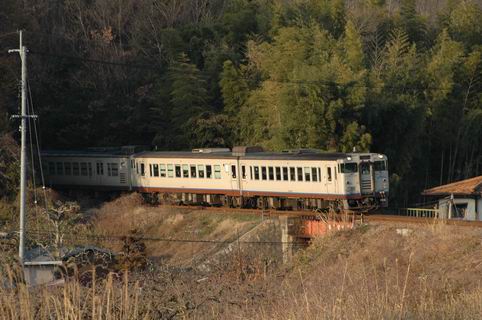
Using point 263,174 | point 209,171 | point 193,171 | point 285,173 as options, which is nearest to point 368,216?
point 285,173

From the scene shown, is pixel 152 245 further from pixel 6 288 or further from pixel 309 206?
pixel 6 288

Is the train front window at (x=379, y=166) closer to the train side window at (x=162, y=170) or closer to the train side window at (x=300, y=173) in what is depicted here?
the train side window at (x=300, y=173)

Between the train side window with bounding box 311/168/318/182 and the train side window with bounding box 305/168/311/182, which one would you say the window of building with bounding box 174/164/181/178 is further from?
the train side window with bounding box 311/168/318/182

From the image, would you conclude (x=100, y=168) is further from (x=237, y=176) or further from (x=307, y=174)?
(x=307, y=174)

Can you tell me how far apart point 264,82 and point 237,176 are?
7.79m

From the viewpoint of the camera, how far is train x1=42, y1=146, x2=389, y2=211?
21453mm

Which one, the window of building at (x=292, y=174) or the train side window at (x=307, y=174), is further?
the window of building at (x=292, y=174)

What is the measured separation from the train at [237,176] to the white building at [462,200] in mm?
1467

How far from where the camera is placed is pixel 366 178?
21.6 m

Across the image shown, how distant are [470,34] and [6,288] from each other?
103ft

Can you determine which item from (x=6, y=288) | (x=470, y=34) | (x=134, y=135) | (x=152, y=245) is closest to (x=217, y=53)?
(x=134, y=135)

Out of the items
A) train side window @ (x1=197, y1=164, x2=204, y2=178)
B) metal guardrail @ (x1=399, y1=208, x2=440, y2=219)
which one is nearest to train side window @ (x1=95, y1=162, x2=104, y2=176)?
train side window @ (x1=197, y1=164, x2=204, y2=178)

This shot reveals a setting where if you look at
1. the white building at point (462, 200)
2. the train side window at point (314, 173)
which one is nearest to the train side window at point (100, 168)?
the train side window at point (314, 173)

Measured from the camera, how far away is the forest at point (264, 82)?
27297 millimetres
